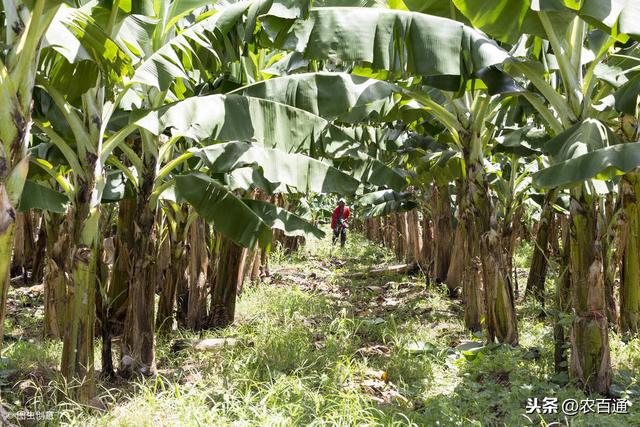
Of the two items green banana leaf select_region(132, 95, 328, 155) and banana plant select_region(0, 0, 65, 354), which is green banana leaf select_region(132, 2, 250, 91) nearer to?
green banana leaf select_region(132, 95, 328, 155)

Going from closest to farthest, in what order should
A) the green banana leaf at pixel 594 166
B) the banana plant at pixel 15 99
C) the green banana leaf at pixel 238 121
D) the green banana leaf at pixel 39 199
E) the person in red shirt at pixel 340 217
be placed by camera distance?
the banana plant at pixel 15 99, the green banana leaf at pixel 594 166, the green banana leaf at pixel 238 121, the green banana leaf at pixel 39 199, the person in red shirt at pixel 340 217

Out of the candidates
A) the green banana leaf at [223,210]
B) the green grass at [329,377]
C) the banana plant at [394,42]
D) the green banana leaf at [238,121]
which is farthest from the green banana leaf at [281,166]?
the green grass at [329,377]

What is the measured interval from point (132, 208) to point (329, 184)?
2.20m

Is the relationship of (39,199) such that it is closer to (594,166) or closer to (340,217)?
(594,166)

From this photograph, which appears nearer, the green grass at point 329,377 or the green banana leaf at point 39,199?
the green grass at point 329,377

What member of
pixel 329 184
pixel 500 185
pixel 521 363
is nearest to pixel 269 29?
pixel 329 184

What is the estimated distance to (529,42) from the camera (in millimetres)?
5562

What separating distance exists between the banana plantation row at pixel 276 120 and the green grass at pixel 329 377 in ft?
1.42

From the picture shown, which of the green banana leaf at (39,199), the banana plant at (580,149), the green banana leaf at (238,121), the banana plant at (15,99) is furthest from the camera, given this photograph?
the green banana leaf at (39,199)

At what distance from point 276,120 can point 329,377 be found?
2448 millimetres

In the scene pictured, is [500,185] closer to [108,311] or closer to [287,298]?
[287,298]

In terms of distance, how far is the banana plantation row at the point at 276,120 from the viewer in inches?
157

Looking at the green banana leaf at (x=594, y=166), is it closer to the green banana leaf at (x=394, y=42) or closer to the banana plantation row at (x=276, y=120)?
the banana plantation row at (x=276, y=120)

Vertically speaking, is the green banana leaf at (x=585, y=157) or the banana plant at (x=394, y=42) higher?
the banana plant at (x=394, y=42)
